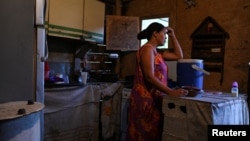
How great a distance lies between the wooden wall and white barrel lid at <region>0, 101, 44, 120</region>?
2468 millimetres

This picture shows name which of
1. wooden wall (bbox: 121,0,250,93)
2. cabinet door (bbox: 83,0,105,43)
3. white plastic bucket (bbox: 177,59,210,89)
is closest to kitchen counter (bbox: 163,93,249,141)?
white plastic bucket (bbox: 177,59,210,89)

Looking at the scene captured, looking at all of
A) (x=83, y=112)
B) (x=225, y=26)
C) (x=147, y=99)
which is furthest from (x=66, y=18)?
(x=225, y=26)

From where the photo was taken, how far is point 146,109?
1.98 m

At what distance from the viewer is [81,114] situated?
3.03 meters

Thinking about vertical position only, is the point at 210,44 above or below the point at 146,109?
above

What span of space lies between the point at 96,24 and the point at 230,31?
1.81 meters

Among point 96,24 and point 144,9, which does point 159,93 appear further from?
point 144,9

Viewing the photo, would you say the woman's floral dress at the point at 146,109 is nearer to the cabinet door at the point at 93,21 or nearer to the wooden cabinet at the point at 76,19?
the wooden cabinet at the point at 76,19

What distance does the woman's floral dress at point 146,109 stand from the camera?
77.6 inches

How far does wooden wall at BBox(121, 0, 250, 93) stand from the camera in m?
2.89

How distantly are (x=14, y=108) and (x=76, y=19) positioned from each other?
2047mm

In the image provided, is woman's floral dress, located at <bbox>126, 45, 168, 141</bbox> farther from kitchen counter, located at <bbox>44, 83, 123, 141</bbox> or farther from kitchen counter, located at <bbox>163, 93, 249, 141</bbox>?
kitchen counter, located at <bbox>44, 83, 123, 141</bbox>

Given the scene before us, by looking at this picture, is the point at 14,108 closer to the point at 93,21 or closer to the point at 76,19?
the point at 76,19

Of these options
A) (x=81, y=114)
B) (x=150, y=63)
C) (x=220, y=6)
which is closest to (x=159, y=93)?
(x=150, y=63)
